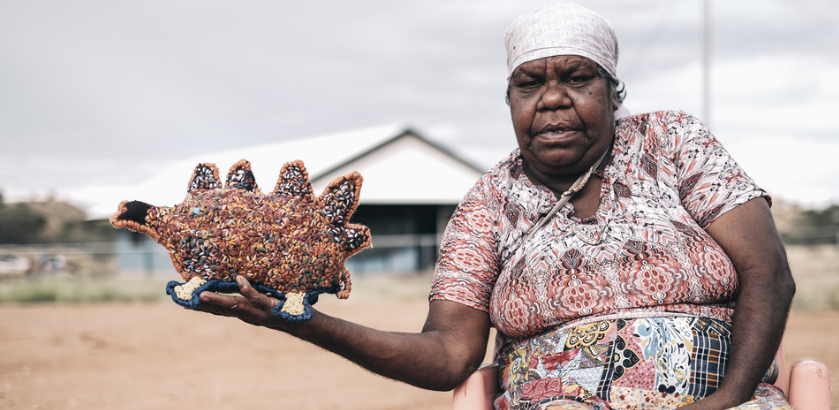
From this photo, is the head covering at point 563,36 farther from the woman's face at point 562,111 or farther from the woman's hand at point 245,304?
the woman's hand at point 245,304

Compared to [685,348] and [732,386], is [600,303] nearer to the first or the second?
[685,348]

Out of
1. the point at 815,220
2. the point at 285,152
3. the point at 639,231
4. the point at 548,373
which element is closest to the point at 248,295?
the point at 548,373

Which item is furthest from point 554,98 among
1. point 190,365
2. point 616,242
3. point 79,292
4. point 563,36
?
point 79,292

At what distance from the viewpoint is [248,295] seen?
152cm

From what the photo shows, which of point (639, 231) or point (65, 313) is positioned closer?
point (639, 231)

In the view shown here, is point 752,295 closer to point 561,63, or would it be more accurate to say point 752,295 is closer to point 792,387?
point 792,387

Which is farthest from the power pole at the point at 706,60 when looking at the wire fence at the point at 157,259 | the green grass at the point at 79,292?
the green grass at the point at 79,292

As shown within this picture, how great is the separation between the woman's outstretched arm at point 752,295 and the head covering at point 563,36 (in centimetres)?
61

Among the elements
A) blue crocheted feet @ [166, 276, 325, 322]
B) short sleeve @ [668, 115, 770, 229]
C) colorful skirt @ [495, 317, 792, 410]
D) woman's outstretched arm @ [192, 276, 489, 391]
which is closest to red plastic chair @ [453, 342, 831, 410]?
woman's outstretched arm @ [192, 276, 489, 391]

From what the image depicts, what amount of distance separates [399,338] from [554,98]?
0.85 metres

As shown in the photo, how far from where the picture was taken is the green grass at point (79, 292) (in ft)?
41.1

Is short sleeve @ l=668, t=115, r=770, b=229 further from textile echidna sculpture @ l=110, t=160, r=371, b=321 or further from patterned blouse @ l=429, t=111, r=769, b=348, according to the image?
textile echidna sculpture @ l=110, t=160, r=371, b=321

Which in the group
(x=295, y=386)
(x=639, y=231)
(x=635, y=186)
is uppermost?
(x=635, y=186)

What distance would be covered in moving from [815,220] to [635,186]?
2936 cm
